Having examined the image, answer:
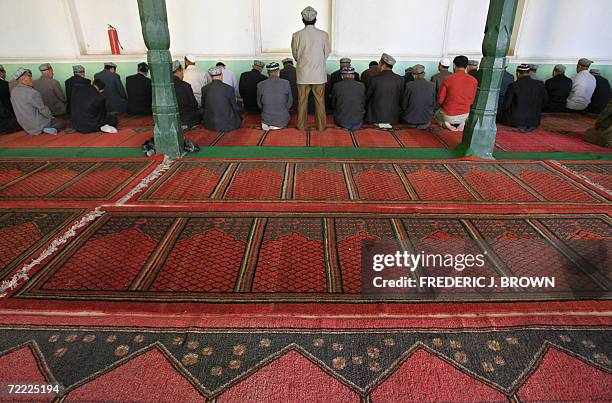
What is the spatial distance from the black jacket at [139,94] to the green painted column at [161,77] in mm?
1886

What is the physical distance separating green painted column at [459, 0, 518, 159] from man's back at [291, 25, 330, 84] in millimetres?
1673

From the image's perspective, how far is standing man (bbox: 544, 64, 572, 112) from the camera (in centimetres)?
544

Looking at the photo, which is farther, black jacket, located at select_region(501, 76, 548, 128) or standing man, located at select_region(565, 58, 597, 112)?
standing man, located at select_region(565, 58, 597, 112)

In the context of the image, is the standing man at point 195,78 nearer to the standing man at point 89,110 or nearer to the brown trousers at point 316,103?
the standing man at point 89,110

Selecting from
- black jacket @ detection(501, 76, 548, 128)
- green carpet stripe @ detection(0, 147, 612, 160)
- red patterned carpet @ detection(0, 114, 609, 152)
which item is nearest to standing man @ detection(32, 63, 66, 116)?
red patterned carpet @ detection(0, 114, 609, 152)

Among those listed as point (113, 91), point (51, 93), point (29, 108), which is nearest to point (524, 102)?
point (113, 91)

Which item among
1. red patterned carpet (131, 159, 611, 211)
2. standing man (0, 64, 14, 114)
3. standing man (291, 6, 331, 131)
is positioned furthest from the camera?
standing man (0, 64, 14, 114)

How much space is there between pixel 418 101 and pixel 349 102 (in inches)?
32.0

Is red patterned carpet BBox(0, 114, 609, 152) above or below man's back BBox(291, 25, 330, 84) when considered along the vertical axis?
below

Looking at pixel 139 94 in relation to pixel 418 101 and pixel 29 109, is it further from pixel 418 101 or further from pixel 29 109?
pixel 418 101

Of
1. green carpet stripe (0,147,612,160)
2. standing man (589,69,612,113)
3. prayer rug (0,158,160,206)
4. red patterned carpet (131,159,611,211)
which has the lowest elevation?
green carpet stripe (0,147,612,160)

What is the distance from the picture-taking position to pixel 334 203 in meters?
2.60

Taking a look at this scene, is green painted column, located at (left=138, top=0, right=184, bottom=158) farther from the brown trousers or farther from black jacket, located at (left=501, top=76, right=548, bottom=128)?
black jacket, located at (left=501, top=76, right=548, bottom=128)

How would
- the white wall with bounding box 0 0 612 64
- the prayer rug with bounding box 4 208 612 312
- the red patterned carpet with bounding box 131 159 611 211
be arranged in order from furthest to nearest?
the white wall with bounding box 0 0 612 64
the red patterned carpet with bounding box 131 159 611 211
the prayer rug with bounding box 4 208 612 312
